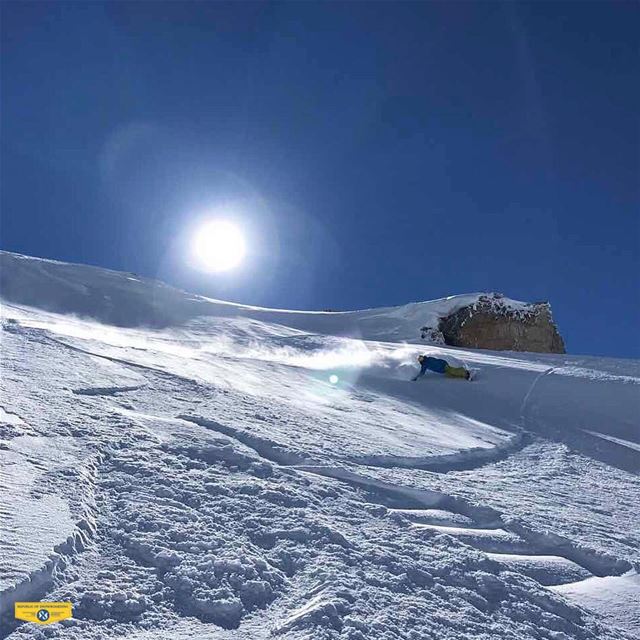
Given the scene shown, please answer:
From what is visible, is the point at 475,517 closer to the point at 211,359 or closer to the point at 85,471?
the point at 85,471

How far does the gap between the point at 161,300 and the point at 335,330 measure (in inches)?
199

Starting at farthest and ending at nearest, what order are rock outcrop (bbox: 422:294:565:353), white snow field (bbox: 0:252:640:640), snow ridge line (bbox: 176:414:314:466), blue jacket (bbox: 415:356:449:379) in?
1. rock outcrop (bbox: 422:294:565:353)
2. blue jacket (bbox: 415:356:449:379)
3. snow ridge line (bbox: 176:414:314:466)
4. white snow field (bbox: 0:252:640:640)

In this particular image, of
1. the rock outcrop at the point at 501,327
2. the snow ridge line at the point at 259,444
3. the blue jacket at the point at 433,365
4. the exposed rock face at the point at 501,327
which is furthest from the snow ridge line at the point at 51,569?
the exposed rock face at the point at 501,327

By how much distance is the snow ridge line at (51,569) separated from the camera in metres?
2.53

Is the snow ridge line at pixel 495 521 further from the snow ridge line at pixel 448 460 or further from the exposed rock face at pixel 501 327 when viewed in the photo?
the exposed rock face at pixel 501 327

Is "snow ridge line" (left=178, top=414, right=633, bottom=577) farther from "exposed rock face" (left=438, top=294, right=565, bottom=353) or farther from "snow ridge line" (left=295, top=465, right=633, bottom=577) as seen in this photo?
"exposed rock face" (left=438, top=294, right=565, bottom=353)

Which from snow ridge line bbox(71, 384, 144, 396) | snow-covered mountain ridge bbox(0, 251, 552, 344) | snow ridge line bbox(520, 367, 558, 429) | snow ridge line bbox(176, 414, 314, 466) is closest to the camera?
snow ridge line bbox(176, 414, 314, 466)

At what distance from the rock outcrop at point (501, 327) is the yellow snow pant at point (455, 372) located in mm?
11441

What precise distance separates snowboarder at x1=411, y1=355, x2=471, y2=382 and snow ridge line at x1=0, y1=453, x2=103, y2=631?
28.7 ft

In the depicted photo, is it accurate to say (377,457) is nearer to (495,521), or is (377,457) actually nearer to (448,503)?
(448,503)

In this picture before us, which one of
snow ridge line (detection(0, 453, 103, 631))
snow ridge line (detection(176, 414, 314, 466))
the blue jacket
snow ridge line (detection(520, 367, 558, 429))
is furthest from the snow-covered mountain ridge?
snow ridge line (detection(0, 453, 103, 631))

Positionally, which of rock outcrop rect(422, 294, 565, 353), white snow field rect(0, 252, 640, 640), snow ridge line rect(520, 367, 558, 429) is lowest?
white snow field rect(0, 252, 640, 640)

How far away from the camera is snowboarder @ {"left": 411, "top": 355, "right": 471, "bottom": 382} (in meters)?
11.6

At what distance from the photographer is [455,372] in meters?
11.6
